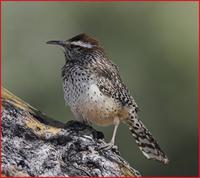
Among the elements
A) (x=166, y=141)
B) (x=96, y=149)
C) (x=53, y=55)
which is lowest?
(x=166, y=141)

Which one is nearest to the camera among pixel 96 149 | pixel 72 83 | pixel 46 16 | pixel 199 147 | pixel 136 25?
pixel 96 149

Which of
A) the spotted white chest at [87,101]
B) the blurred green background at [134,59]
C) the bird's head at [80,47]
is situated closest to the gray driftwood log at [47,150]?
the spotted white chest at [87,101]

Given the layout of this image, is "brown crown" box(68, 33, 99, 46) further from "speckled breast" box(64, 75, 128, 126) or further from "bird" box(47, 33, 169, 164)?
"speckled breast" box(64, 75, 128, 126)

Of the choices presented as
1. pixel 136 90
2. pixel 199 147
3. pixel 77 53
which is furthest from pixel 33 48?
pixel 77 53

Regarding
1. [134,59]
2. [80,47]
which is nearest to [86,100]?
[80,47]

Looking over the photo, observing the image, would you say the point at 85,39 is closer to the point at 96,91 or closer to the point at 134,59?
the point at 96,91

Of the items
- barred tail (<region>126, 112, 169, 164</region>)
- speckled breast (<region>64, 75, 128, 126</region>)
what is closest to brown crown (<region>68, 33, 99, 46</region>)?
speckled breast (<region>64, 75, 128, 126</region>)

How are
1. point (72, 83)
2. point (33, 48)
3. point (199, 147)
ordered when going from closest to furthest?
1. point (72, 83)
2. point (199, 147)
3. point (33, 48)

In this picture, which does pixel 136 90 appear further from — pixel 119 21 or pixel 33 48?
pixel 119 21
